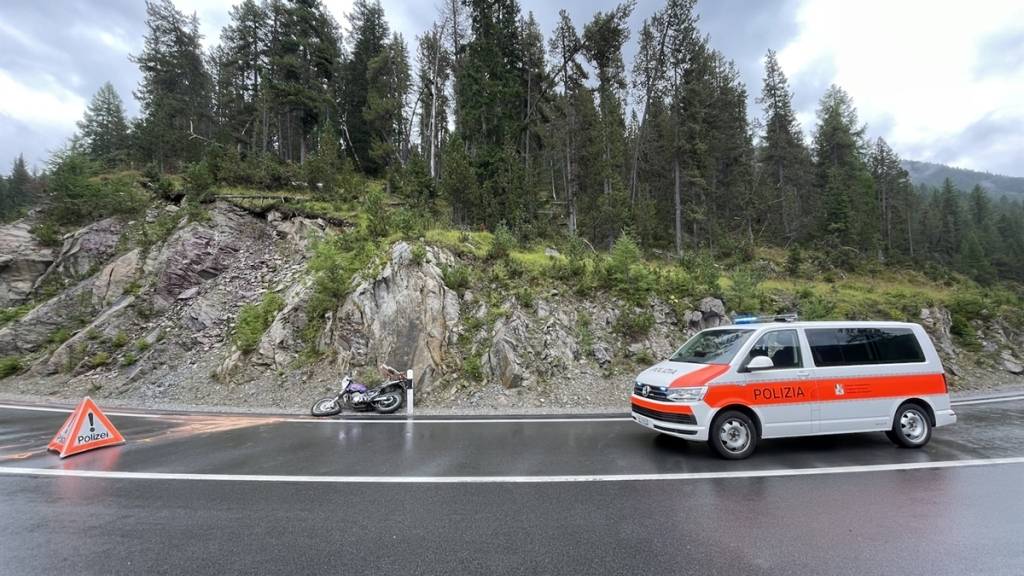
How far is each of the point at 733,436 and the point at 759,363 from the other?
3.90 ft

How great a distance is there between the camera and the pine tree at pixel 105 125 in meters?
37.0

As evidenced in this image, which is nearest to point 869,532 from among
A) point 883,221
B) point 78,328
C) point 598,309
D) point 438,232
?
point 598,309

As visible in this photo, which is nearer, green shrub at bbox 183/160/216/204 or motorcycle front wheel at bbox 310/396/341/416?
motorcycle front wheel at bbox 310/396/341/416

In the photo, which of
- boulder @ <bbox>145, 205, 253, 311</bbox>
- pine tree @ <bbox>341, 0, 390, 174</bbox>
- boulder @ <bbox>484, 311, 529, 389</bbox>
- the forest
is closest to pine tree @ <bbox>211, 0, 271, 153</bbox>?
the forest

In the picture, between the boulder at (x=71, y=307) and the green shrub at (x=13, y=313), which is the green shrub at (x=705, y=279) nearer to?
the boulder at (x=71, y=307)

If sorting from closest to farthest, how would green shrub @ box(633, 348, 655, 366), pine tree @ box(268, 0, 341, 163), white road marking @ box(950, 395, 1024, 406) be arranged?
white road marking @ box(950, 395, 1024, 406)
green shrub @ box(633, 348, 655, 366)
pine tree @ box(268, 0, 341, 163)

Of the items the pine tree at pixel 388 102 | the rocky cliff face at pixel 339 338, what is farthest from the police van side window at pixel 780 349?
the pine tree at pixel 388 102

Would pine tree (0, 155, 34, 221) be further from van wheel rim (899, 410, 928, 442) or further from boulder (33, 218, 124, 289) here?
van wheel rim (899, 410, 928, 442)

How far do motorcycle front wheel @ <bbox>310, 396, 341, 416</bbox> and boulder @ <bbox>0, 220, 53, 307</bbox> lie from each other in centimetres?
1961

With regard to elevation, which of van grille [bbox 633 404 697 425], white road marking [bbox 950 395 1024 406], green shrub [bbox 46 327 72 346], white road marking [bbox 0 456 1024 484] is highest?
green shrub [bbox 46 327 72 346]

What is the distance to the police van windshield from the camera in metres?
6.69

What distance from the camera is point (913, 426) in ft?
22.9

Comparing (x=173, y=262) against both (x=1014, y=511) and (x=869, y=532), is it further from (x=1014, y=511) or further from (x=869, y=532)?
(x=1014, y=511)

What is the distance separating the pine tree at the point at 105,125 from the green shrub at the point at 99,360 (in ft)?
107
